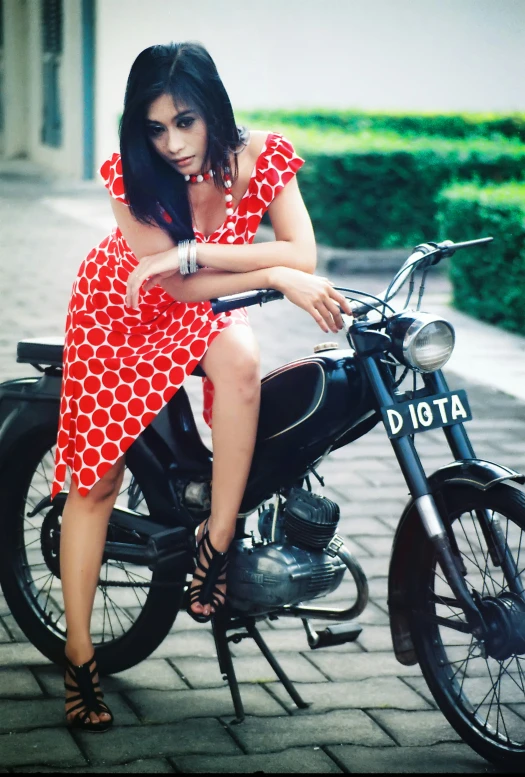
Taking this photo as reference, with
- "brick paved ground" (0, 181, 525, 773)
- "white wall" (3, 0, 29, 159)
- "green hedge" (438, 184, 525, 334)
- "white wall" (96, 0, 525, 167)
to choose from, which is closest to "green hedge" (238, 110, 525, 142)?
"white wall" (96, 0, 525, 167)

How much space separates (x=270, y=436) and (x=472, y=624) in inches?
26.8

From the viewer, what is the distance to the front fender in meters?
2.72

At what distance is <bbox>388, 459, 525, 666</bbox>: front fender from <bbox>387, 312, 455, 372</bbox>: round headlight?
0.26m

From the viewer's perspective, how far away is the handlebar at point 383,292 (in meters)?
2.73

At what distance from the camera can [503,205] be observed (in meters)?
8.77

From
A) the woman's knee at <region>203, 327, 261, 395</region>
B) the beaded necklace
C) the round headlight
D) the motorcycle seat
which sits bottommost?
the motorcycle seat

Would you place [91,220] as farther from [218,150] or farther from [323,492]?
[218,150]

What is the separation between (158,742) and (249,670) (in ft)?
1.64

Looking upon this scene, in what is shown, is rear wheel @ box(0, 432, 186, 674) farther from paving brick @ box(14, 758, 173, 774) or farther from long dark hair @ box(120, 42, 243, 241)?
long dark hair @ box(120, 42, 243, 241)

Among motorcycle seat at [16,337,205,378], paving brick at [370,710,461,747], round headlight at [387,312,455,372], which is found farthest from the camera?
motorcycle seat at [16,337,205,378]

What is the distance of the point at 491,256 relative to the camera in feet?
28.7

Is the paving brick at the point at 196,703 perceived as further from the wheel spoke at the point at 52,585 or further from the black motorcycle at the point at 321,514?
the wheel spoke at the point at 52,585

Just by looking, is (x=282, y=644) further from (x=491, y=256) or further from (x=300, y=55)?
(x=300, y=55)

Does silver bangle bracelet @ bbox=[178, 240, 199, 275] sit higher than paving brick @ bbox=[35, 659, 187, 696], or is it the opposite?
silver bangle bracelet @ bbox=[178, 240, 199, 275]
